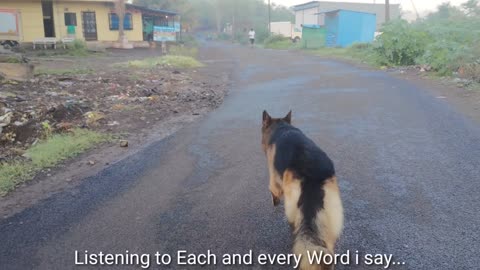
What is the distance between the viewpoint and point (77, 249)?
10.6 ft

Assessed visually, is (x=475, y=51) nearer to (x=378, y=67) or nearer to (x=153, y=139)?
(x=378, y=67)

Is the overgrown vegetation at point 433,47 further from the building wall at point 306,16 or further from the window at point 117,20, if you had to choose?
the building wall at point 306,16

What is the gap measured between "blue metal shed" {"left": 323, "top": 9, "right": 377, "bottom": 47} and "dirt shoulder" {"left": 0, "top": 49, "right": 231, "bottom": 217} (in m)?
24.1

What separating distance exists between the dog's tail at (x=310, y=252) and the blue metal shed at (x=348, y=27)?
3381 centimetres

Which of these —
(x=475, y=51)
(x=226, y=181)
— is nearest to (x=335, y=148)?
(x=226, y=181)

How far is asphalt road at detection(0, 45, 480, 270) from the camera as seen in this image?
3225mm

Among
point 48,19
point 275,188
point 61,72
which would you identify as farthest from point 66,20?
point 275,188

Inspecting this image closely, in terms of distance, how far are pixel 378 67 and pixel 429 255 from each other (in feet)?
50.6

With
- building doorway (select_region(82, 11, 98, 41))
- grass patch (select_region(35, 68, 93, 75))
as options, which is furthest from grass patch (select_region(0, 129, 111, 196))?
building doorway (select_region(82, 11, 98, 41))

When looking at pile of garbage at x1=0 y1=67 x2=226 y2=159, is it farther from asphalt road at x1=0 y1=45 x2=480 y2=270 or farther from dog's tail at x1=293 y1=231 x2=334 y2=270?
dog's tail at x1=293 y1=231 x2=334 y2=270

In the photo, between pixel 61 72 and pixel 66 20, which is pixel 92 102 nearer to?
pixel 61 72

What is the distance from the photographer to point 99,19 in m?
29.5

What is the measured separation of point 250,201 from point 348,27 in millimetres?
33981

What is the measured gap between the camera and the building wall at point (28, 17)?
26.6 metres
